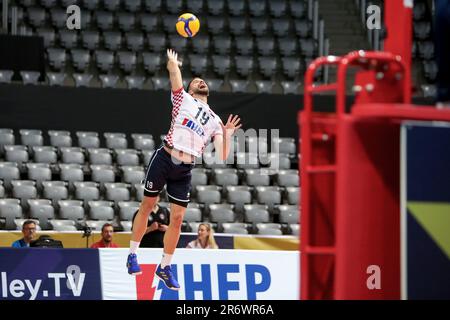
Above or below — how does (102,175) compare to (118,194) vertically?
above

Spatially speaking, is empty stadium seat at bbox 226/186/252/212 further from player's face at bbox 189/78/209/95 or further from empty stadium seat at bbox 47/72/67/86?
player's face at bbox 189/78/209/95

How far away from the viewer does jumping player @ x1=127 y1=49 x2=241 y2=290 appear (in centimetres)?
1002

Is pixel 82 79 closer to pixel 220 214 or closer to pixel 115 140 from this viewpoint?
pixel 115 140

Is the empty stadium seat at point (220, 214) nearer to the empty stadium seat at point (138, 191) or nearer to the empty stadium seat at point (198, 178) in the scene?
the empty stadium seat at point (198, 178)

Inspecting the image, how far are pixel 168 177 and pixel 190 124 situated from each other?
2.46 ft

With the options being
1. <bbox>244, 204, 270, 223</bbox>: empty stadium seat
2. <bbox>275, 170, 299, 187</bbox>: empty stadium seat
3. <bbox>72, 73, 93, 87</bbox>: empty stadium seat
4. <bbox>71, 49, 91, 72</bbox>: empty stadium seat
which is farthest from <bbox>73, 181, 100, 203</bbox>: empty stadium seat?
<bbox>71, 49, 91, 72</bbox>: empty stadium seat

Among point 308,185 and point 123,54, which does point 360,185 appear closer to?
point 308,185

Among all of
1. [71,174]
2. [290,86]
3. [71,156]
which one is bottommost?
[71,174]

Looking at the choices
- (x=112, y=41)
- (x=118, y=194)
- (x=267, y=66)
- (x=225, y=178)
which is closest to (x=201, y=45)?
(x=267, y=66)

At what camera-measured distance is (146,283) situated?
39.2ft

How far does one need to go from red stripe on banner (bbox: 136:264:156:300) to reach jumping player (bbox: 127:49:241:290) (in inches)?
50.1

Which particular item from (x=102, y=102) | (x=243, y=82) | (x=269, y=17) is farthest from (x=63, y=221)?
(x=269, y=17)

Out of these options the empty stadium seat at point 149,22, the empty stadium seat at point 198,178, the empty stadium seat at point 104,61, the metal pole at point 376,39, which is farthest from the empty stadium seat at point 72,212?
the metal pole at point 376,39

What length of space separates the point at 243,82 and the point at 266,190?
4758 mm
